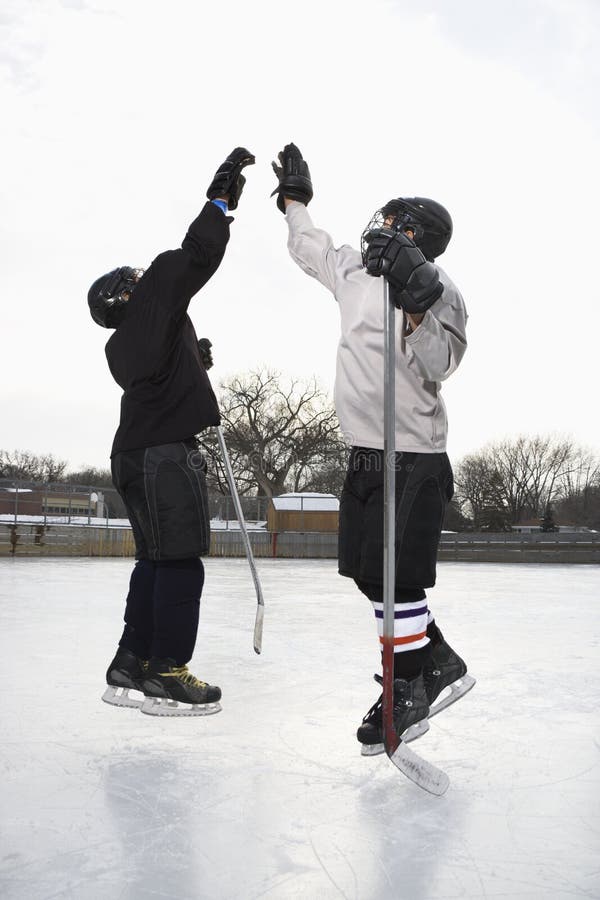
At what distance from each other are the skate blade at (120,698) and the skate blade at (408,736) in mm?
901

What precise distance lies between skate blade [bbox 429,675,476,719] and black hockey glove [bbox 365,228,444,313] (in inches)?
51.5

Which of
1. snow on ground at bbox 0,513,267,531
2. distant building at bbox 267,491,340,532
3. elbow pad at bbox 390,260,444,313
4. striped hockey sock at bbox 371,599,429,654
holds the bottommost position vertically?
striped hockey sock at bbox 371,599,429,654

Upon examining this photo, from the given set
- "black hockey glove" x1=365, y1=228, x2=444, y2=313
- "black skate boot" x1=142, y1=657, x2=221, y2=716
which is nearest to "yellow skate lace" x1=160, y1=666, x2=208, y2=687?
"black skate boot" x1=142, y1=657, x2=221, y2=716

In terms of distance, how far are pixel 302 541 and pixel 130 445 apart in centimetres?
1937

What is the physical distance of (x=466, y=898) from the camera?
4.78 ft

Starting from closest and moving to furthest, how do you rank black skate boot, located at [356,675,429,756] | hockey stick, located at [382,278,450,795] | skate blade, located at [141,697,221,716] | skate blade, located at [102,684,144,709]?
1. hockey stick, located at [382,278,450,795]
2. black skate boot, located at [356,675,429,756]
3. skate blade, located at [141,697,221,716]
4. skate blade, located at [102,684,144,709]

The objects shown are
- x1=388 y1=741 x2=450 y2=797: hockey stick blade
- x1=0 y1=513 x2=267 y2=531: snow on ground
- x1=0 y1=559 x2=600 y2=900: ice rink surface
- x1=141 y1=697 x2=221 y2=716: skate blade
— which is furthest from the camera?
x1=0 y1=513 x2=267 y2=531: snow on ground

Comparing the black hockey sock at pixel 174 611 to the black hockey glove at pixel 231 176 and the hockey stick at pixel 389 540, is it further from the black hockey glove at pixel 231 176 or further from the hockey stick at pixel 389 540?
the black hockey glove at pixel 231 176

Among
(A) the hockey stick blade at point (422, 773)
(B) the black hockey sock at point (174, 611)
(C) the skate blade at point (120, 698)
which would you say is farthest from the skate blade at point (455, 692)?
(C) the skate blade at point (120, 698)

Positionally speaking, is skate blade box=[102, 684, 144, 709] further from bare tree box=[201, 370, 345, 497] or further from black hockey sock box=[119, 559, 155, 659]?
bare tree box=[201, 370, 345, 497]

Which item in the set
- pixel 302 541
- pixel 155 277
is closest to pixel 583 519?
pixel 302 541

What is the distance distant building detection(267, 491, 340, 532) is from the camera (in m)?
23.0

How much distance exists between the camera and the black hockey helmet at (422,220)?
2.67m

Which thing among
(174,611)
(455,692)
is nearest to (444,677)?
(455,692)
